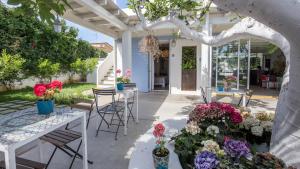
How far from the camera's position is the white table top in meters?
1.67

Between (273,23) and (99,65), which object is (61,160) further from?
(99,65)

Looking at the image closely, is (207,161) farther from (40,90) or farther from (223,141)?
(40,90)

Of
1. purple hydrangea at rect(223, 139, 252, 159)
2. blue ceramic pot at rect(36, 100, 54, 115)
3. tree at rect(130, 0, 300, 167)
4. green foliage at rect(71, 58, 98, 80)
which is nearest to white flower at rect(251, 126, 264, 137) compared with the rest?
tree at rect(130, 0, 300, 167)

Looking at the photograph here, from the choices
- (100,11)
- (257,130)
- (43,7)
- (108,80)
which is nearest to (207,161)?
(257,130)

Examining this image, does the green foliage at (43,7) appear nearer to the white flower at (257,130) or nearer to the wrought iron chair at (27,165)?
the wrought iron chair at (27,165)

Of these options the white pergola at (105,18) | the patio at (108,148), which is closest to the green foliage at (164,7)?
the white pergola at (105,18)

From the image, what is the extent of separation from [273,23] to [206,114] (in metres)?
1.24

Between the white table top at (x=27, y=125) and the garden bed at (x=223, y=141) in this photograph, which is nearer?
the garden bed at (x=223, y=141)

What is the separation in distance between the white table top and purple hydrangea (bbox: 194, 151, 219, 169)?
137 cm

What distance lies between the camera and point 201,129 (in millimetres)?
2100

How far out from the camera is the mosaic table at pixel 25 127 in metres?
1.56

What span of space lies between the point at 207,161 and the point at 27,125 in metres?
1.70

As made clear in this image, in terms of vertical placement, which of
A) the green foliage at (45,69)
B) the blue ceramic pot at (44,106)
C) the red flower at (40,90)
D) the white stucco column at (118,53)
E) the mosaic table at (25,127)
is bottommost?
the mosaic table at (25,127)

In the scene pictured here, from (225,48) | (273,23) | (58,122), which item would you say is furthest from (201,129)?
(225,48)
